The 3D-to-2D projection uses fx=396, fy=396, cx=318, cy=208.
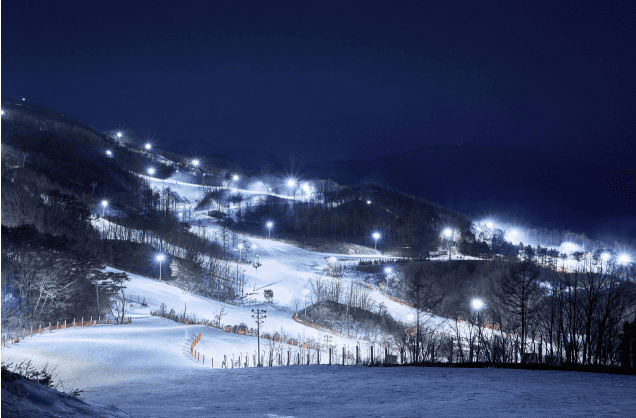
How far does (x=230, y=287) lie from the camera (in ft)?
168

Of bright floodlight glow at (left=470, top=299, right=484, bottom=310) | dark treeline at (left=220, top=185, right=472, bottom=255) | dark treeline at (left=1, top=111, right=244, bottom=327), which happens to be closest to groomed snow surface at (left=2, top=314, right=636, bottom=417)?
dark treeline at (left=1, top=111, right=244, bottom=327)

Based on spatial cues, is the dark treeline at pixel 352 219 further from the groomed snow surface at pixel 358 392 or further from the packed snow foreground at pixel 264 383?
the groomed snow surface at pixel 358 392

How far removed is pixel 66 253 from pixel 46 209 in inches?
1142

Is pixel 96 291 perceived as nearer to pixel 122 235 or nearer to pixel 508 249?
pixel 122 235

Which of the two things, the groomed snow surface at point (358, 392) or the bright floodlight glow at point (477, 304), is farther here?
the bright floodlight glow at point (477, 304)

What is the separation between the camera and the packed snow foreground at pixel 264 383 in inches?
277

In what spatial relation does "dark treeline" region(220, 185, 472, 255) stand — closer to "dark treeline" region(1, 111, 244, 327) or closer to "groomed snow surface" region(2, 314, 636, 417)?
"dark treeline" region(1, 111, 244, 327)

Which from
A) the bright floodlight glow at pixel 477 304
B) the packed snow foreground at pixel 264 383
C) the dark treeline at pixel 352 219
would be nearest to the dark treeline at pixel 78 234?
the packed snow foreground at pixel 264 383

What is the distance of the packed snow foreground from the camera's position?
7.03 metres

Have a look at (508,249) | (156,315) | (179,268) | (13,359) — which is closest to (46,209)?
(179,268)

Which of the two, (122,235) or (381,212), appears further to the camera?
(381,212)

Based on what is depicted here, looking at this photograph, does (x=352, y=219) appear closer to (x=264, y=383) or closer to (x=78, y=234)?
(x=78, y=234)

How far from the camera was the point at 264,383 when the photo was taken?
11.5m

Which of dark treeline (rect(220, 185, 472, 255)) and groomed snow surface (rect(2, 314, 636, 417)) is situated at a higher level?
dark treeline (rect(220, 185, 472, 255))
